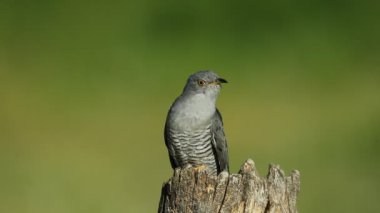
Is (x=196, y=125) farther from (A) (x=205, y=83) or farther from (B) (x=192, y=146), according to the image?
(A) (x=205, y=83)

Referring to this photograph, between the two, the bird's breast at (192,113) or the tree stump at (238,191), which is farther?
the bird's breast at (192,113)

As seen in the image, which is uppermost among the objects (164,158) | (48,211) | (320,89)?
(320,89)

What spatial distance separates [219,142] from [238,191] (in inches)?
65.0

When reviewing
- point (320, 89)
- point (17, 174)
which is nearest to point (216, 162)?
point (17, 174)

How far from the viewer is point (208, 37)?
10922 mm

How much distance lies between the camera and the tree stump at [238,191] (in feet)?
12.4

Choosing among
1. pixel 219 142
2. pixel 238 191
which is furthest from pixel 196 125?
pixel 238 191

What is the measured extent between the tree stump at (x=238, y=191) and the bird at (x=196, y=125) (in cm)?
135

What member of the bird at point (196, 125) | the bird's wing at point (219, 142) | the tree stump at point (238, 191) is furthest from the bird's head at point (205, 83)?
the tree stump at point (238, 191)

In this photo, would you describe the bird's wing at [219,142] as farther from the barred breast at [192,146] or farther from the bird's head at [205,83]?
the bird's head at [205,83]

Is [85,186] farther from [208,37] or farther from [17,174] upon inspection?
[208,37]

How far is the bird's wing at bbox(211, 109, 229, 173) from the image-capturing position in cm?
541

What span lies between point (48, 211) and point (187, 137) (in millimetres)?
2418

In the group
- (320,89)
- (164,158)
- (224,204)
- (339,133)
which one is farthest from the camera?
(320,89)
